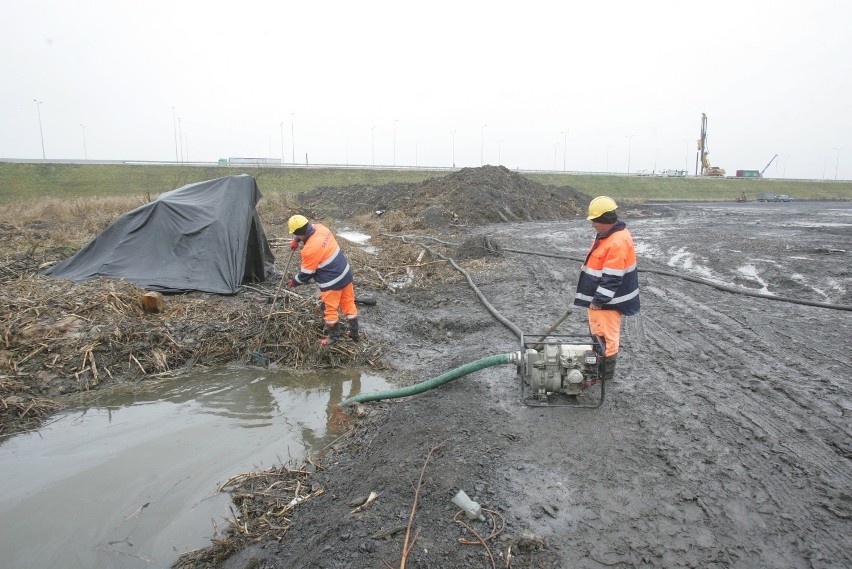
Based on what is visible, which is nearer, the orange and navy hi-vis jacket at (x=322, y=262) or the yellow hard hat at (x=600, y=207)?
the yellow hard hat at (x=600, y=207)

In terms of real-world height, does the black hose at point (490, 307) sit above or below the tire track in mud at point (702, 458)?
above

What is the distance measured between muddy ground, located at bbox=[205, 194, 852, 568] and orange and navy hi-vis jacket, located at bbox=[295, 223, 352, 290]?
4.52ft

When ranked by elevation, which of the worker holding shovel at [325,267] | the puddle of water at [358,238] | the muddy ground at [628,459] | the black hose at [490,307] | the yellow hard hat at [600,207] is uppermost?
the yellow hard hat at [600,207]

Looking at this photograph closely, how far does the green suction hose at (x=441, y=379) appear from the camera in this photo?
464 centimetres

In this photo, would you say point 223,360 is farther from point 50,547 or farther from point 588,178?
point 588,178

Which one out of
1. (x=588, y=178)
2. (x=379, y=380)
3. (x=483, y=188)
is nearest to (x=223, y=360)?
(x=379, y=380)

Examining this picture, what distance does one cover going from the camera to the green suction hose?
464 cm

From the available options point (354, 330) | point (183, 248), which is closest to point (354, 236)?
point (183, 248)

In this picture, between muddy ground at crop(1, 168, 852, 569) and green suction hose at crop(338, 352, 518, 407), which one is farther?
green suction hose at crop(338, 352, 518, 407)

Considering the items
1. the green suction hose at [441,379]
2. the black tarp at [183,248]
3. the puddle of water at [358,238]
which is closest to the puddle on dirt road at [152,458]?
the green suction hose at [441,379]

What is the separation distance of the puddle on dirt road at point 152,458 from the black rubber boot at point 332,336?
0.45m

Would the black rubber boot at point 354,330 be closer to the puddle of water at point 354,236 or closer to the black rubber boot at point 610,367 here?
the black rubber boot at point 610,367

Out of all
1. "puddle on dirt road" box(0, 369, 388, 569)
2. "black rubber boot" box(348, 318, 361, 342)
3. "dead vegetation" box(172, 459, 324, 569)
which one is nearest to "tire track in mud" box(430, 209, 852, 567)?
"dead vegetation" box(172, 459, 324, 569)

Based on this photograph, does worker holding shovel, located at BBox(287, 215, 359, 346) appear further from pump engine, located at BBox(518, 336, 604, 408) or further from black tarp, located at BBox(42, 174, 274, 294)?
pump engine, located at BBox(518, 336, 604, 408)
